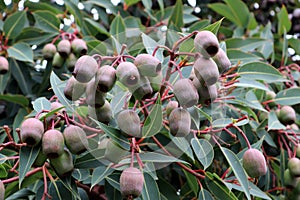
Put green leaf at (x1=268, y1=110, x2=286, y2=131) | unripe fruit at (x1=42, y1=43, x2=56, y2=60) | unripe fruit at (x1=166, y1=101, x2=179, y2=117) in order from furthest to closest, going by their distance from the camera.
A: unripe fruit at (x1=42, y1=43, x2=56, y2=60), green leaf at (x1=268, y1=110, x2=286, y2=131), unripe fruit at (x1=166, y1=101, x2=179, y2=117)

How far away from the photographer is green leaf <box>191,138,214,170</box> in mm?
1323

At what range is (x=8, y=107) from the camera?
2.07 meters

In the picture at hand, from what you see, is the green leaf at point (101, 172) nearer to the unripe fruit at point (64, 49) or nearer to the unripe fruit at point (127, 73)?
the unripe fruit at point (127, 73)

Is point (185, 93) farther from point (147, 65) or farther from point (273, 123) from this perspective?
point (273, 123)

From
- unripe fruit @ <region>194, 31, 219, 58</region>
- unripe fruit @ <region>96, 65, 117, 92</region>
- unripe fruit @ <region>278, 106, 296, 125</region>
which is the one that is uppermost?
unripe fruit @ <region>194, 31, 219, 58</region>

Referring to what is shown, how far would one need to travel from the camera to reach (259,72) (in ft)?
5.48

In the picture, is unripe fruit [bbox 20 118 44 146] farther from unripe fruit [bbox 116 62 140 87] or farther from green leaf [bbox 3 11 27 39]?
green leaf [bbox 3 11 27 39]

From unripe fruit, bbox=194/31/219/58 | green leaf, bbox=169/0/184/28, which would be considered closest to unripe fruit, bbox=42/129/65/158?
unripe fruit, bbox=194/31/219/58

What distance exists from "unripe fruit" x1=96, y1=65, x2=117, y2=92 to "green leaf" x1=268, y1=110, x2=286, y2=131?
638 mm

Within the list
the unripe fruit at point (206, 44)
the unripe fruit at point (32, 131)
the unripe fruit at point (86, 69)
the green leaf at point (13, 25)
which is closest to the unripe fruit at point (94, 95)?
the unripe fruit at point (86, 69)

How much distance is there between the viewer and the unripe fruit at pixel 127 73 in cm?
113

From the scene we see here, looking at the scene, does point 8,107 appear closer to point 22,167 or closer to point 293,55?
point 22,167

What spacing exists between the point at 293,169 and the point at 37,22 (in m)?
1.10

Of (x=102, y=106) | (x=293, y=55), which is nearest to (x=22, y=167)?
(x=102, y=106)
